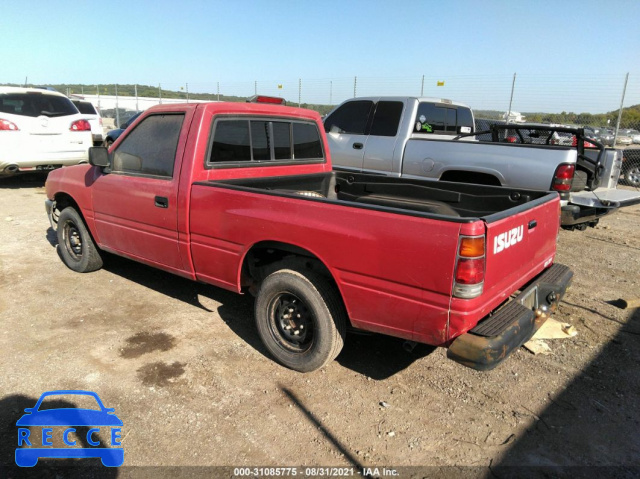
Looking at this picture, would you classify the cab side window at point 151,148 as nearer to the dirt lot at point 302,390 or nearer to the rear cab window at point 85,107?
the dirt lot at point 302,390

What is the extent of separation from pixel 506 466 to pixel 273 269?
1954 mm

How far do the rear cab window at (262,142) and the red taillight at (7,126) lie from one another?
6.84 m

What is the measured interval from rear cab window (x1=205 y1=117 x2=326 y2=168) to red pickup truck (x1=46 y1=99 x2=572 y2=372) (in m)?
0.01

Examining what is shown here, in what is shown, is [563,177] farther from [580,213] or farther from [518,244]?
[518,244]

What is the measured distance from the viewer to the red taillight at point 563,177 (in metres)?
5.40

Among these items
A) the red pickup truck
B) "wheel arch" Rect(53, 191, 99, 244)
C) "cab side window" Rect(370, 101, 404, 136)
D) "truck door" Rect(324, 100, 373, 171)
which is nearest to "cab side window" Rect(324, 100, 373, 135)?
"truck door" Rect(324, 100, 373, 171)

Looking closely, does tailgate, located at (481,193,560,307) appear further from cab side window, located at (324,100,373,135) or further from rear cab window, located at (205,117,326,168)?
cab side window, located at (324,100,373,135)

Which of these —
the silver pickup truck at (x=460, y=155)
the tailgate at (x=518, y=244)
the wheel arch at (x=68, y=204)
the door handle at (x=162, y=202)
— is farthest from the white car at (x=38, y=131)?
the tailgate at (x=518, y=244)

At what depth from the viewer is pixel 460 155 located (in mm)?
6160

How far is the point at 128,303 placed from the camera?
14.9 ft

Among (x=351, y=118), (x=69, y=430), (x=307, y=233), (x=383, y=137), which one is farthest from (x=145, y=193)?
(x=351, y=118)

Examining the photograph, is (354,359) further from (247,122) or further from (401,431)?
(247,122)

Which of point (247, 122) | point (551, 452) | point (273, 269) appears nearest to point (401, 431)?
point (551, 452)

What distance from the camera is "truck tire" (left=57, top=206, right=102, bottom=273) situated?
5.04m
